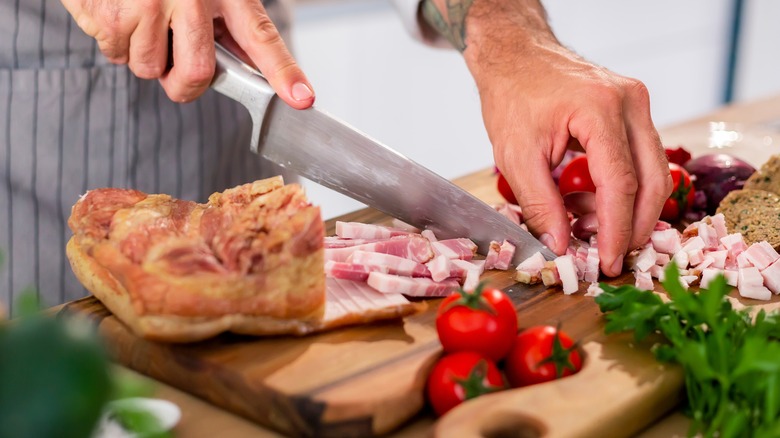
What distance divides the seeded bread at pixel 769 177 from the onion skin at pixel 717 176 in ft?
0.32

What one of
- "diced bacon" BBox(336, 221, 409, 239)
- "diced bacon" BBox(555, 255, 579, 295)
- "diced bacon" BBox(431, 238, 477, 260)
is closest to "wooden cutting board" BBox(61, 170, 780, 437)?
"diced bacon" BBox(555, 255, 579, 295)

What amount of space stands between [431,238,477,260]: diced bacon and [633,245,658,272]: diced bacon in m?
0.39

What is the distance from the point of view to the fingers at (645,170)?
7.15ft

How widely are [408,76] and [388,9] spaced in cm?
55

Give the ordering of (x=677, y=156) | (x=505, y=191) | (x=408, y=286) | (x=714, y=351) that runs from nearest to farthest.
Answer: (x=714, y=351)
(x=408, y=286)
(x=505, y=191)
(x=677, y=156)

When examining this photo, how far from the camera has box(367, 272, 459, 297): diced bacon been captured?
6.21ft

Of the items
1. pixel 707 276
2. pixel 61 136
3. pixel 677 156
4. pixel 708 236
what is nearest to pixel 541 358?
pixel 707 276

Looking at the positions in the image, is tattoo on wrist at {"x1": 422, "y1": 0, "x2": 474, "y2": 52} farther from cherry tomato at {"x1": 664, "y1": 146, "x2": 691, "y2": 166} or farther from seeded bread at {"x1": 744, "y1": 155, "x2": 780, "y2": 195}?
seeded bread at {"x1": 744, "y1": 155, "x2": 780, "y2": 195}

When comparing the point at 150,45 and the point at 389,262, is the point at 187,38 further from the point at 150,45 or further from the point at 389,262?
the point at 389,262

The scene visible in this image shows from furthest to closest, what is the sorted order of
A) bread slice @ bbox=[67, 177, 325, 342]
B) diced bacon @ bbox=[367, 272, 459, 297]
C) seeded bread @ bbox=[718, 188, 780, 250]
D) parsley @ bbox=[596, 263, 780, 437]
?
seeded bread @ bbox=[718, 188, 780, 250], diced bacon @ bbox=[367, 272, 459, 297], bread slice @ bbox=[67, 177, 325, 342], parsley @ bbox=[596, 263, 780, 437]

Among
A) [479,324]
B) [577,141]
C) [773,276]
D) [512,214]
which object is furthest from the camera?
[512,214]

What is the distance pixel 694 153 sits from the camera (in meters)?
3.21

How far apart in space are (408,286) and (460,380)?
1.45 feet

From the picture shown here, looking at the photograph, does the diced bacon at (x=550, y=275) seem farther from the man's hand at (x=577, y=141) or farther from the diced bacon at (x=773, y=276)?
the diced bacon at (x=773, y=276)
